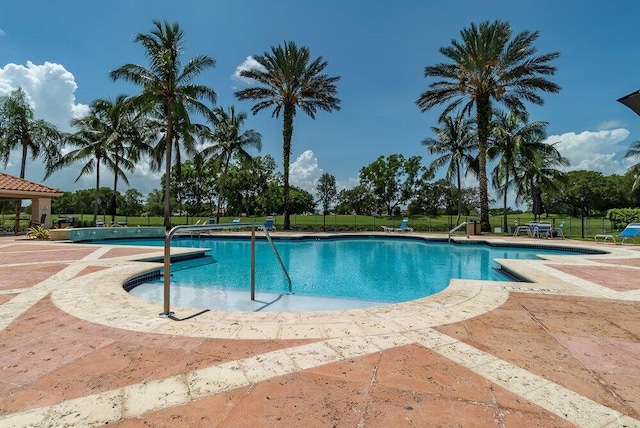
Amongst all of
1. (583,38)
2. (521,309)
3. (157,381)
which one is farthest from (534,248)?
(157,381)

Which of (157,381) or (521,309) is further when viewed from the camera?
(521,309)

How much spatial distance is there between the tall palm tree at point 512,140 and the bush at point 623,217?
26.3 ft

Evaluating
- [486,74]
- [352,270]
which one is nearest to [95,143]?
[352,270]

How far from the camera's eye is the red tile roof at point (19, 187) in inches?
656

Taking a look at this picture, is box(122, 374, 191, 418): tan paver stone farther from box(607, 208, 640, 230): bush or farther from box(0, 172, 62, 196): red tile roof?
box(607, 208, 640, 230): bush

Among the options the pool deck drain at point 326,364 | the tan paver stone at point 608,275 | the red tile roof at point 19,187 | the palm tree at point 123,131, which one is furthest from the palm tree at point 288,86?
the pool deck drain at point 326,364

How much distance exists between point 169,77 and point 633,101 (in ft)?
65.0

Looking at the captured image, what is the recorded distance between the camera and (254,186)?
4619 centimetres

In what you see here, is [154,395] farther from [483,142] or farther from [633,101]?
[483,142]

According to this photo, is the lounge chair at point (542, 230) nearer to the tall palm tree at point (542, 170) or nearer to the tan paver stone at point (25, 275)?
the tall palm tree at point (542, 170)

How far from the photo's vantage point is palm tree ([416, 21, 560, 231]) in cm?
1720

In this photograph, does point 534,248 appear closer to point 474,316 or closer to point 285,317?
point 474,316

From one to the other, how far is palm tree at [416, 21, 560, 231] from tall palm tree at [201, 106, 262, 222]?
519 inches

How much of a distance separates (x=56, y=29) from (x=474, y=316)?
585 inches
